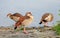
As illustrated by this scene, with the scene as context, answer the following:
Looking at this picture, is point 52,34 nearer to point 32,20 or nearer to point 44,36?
point 44,36

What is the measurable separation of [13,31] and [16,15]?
0.32 m

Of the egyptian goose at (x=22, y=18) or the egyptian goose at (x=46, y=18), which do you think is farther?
the egyptian goose at (x=46, y=18)

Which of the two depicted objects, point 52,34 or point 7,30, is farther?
point 7,30

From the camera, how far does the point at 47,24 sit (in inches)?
219

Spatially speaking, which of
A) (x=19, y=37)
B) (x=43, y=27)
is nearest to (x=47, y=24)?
(x=43, y=27)

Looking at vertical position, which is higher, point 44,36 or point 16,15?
point 16,15

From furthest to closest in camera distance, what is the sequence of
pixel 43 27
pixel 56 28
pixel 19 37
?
1. pixel 43 27
2. pixel 56 28
3. pixel 19 37

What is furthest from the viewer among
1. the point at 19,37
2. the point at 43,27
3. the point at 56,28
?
the point at 43,27

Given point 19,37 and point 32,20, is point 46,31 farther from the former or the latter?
point 19,37

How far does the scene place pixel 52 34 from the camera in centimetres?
498

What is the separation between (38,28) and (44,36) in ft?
1.84

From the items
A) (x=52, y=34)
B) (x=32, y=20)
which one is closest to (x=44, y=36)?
(x=52, y=34)

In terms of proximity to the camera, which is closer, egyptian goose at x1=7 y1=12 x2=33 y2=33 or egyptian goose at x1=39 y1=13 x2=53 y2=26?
egyptian goose at x1=7 y1=12 x2=33 y2=33

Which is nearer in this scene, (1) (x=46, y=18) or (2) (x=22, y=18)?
(2) (x=22, y=18)
